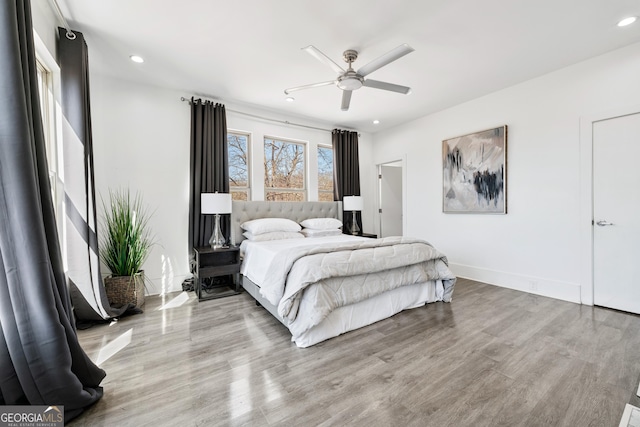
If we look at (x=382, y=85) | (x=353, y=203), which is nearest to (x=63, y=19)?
(x=382, y=85)

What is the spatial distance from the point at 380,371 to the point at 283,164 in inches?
144

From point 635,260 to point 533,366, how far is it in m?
2.05

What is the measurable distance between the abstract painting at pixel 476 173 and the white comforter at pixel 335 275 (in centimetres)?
156

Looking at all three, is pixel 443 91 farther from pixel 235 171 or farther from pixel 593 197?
pixel 235 171

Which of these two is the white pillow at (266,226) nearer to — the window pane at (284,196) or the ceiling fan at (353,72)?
the window pane at (284,196)

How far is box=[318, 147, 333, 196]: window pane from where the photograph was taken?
202 inches

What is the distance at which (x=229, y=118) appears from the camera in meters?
4.05

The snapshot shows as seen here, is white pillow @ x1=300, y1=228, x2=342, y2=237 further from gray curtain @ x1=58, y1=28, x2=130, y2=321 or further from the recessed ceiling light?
the recessed ceiling light

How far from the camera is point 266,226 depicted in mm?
3756

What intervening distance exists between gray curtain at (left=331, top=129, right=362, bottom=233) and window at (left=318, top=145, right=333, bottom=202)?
0.14 m

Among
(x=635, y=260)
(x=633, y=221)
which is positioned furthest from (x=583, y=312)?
(x=633, y=221)

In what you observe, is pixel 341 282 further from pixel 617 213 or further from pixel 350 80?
pixel 617 213

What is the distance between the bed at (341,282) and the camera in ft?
7.12

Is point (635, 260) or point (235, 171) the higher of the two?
point (235, 171)
